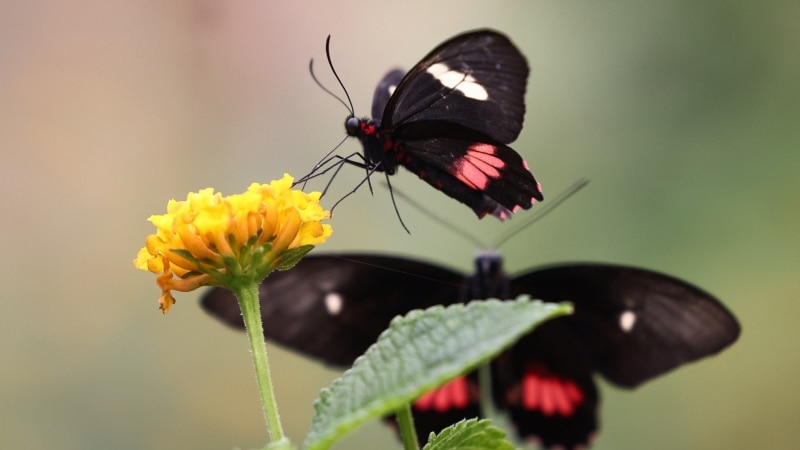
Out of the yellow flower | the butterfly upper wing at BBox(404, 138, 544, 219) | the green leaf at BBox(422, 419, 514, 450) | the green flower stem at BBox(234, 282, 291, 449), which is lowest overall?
the green leaf at BBox(422, 419, 514, 450)

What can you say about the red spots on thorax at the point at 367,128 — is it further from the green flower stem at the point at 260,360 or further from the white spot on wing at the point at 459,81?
the green flower stem at the point at 260,360

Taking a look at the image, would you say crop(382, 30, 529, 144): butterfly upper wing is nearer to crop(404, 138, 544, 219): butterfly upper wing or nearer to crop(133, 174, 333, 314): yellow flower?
crop(404, 138, 544, 219): butterfly upper wing

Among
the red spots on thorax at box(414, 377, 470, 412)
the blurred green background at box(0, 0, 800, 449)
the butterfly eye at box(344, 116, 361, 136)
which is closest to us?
the butterfly eye at box(344, 116, 361, 136)

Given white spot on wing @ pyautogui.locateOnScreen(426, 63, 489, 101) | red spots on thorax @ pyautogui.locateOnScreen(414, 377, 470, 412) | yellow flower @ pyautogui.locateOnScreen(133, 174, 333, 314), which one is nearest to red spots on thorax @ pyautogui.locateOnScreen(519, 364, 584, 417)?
red spots on thorax @ pyautogui.locateOnScreen(414, 377, 470, 412)

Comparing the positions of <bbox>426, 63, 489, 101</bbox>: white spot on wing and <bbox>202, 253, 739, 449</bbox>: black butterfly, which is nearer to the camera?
<bbox>426, 63, 489, 101</bbox>: white spot on wing

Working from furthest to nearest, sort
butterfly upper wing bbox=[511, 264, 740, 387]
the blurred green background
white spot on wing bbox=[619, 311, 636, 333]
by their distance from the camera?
1. the blurred green background
2. white spot on wing bbox=[619, 311, 636, 333]
3. butterfly upper wing bbox=[511, 264, 740, 387]

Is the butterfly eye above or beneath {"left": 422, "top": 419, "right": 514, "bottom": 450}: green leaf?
above

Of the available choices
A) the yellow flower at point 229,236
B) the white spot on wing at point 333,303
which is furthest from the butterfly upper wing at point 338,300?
the yellow flower at point 229,236
